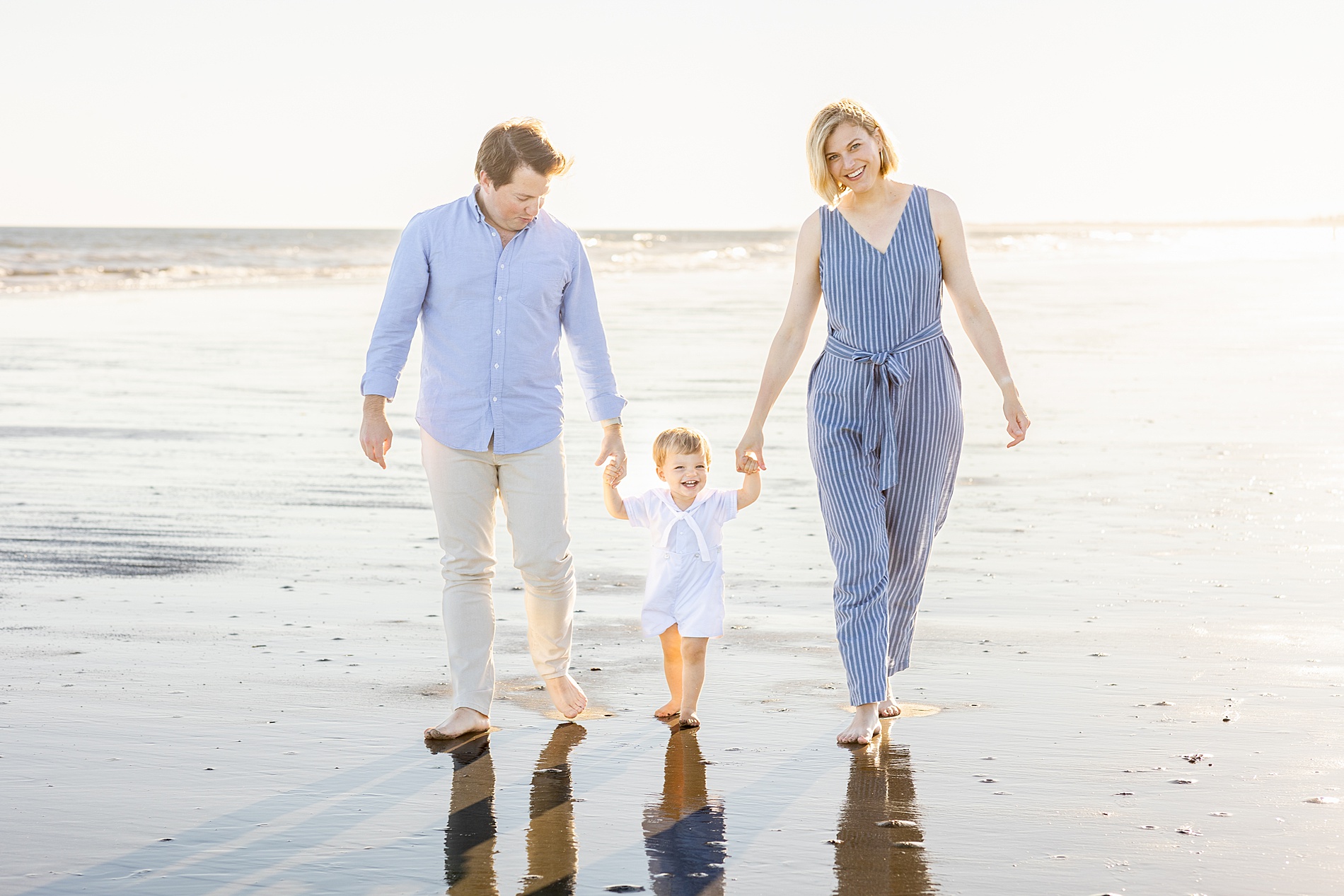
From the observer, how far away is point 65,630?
5336 mm

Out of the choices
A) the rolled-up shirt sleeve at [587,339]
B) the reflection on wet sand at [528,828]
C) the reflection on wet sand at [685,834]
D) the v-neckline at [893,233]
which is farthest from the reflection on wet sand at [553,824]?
the v-neckline at [893,233]

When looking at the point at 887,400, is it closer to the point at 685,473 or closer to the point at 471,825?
the point at 685,473

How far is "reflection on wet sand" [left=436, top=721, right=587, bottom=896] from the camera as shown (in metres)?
3.22

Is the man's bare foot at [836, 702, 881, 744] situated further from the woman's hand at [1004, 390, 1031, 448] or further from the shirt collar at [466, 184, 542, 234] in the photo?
the shirt collar at [466, 184, 542, 234]

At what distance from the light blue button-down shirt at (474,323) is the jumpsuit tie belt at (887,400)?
87cm

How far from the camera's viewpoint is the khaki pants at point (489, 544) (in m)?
4.45

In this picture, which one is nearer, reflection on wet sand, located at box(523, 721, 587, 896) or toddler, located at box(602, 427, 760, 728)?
reflection on wet sand, located at box(523, 721, 587, 896)

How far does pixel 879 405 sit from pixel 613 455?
0.81m

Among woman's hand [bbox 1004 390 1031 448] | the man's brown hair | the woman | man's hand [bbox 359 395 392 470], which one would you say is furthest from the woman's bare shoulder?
man's hand [bbox 359 395 392 470]

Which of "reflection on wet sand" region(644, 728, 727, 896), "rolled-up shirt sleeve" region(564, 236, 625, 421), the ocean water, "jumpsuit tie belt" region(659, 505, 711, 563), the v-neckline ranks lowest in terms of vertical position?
"reflection on wet sand" region(644, 728, 727, 896)

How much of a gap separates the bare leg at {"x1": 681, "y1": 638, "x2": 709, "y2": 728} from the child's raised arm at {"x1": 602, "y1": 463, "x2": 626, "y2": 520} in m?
0.45

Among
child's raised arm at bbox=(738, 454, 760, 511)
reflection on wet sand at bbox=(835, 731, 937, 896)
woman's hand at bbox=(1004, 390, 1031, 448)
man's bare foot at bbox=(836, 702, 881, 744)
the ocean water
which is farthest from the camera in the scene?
the ocean water

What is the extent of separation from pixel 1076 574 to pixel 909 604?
71.1 inches

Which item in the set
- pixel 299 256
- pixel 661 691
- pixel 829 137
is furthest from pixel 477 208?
pixel 299 256
